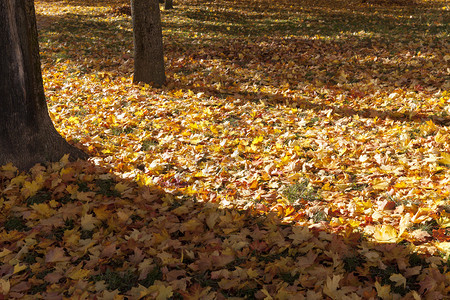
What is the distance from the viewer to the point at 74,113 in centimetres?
627

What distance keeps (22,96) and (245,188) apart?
260cm

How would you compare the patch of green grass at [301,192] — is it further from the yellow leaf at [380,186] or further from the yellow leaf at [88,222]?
the yellow leaf at [88,222]

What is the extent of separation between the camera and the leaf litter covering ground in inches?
102

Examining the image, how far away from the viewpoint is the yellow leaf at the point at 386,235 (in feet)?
9.20

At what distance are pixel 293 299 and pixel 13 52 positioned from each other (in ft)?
11.6

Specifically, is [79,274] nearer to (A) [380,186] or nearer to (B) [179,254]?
(B) [179,254]

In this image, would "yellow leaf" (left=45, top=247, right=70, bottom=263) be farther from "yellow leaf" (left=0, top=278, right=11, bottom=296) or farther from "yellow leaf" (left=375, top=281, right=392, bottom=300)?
"yellow leaf" (left=375, top=281, right=392, bottom=300)

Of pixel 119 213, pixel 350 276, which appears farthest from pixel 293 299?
pixel 119 213

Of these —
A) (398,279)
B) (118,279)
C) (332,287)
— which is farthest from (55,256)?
(398,279)

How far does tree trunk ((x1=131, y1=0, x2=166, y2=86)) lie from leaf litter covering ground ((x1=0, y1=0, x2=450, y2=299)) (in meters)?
0.39

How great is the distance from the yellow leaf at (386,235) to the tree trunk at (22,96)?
348 cm

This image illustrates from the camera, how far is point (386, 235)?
2826 mm

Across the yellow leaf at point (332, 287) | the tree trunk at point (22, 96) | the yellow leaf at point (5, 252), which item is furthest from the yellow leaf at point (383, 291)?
the tree trunk at point (22, 96)

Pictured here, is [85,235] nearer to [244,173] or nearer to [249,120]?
[244,173]
